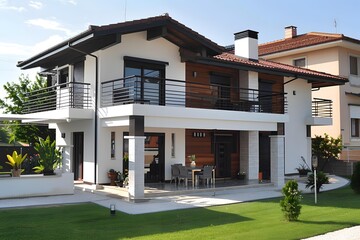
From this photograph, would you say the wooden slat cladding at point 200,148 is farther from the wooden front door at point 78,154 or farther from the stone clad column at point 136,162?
the stone clad column at point 136,162

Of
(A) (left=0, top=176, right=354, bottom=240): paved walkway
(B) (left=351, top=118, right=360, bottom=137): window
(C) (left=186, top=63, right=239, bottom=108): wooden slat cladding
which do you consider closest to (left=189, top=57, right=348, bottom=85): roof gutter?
(C) (left=186, top=63, right=239, bottom=108): wooden slat cladding

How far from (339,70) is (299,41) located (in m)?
4.23

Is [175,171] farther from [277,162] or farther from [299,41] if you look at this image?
[299,41]

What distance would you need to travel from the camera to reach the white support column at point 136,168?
13445mm

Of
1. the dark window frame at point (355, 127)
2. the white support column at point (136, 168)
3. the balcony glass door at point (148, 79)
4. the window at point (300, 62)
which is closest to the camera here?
the white support column at point (136, 168)

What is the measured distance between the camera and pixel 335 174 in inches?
987

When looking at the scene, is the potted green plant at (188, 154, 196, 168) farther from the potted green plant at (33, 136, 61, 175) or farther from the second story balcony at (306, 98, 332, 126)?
the second story balcony at (306, 98, 332, 126)

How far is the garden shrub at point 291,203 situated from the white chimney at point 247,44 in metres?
13.2

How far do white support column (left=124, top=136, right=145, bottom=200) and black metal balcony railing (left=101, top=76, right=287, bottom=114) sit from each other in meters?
1.63

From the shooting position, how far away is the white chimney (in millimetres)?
22531

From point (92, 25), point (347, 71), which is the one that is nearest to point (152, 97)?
point (92, 25)

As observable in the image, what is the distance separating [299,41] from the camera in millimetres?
29641

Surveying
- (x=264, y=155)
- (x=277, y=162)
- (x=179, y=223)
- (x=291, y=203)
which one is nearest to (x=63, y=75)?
(x=277, y=162)

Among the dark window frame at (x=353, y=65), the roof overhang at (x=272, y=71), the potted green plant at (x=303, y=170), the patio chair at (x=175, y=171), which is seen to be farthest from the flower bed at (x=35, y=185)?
the dark window frame at (x=353, y=65)
